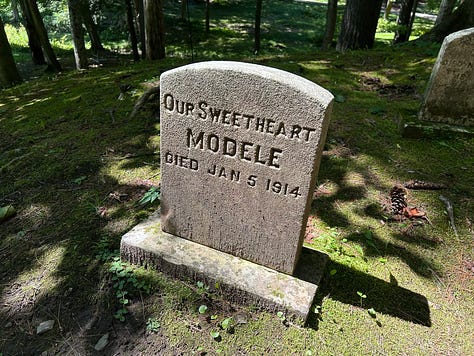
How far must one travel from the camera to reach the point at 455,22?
24.6ft

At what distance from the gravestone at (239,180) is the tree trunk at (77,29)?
740 cm

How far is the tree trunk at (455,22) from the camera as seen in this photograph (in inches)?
278

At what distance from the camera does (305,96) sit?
1.90 m

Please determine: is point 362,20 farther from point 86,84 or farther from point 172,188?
point 172,188

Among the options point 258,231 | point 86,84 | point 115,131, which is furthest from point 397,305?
point 86,84

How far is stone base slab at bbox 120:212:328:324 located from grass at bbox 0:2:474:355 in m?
0.10

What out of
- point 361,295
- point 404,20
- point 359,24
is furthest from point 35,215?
point 404,20

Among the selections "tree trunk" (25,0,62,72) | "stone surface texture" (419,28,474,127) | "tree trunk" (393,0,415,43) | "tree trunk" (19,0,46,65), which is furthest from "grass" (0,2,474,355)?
"tree trunk" (19,0,46,65)

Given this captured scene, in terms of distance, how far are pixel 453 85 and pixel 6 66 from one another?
9511mm

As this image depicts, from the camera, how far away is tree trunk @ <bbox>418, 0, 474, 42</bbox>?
278 inches

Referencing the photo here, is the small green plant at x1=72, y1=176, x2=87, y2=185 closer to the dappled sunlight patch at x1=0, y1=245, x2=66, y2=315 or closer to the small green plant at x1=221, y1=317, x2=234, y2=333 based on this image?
the dappled sunlight patch at x1=0, y1=245, x2=66, y2=315

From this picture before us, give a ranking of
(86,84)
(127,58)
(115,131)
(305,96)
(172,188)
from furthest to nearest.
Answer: (127,58) → (86,84) → (115,131) → (172,188) → (305,96)

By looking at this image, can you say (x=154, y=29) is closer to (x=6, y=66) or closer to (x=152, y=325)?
(x=6, y=66)

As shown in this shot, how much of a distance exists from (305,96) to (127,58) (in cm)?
1422
